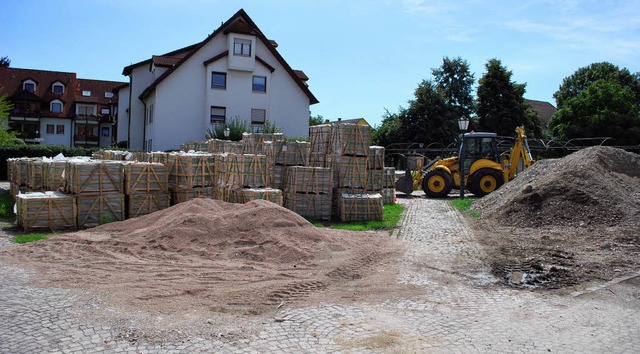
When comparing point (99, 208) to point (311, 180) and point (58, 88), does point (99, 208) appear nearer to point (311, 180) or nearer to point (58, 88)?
point (311, 180)

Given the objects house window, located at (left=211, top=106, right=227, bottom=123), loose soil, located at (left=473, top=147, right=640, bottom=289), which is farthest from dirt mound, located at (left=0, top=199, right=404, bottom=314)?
house window, located at (left=211, top=106, right=227, bottom=123)

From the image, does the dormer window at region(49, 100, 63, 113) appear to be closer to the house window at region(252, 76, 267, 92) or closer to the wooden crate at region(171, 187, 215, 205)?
the house window at region(252, 76, 267, 92)

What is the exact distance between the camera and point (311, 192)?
1684 cm

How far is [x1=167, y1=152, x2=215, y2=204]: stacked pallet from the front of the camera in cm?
1644

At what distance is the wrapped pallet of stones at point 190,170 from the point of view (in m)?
16.5

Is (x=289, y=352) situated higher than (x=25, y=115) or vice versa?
(x=25, y=115)

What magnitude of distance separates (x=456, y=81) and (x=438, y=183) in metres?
35.8

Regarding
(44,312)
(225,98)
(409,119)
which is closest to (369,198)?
(44,312)

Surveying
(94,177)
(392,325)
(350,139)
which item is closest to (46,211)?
(94,177)

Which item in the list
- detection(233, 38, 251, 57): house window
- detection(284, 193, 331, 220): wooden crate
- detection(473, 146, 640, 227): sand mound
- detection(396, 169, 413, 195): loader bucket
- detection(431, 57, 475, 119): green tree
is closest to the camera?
detection(473, 146, 640, 227): sand mound

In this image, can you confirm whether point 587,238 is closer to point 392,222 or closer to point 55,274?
point 392,222

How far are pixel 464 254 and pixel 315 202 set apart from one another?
19.9 feet

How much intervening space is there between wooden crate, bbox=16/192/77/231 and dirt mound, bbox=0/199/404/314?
1.42 m

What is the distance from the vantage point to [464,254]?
11.9m
